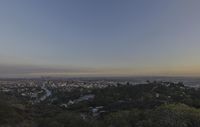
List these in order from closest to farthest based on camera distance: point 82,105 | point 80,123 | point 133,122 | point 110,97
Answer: point 80,123 < point 133,122 < point 82,105 < point 110,97

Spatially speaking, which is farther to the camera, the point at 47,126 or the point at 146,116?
the point at 146,116

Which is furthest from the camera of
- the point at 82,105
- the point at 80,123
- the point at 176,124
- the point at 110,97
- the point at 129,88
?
the point at 129,88

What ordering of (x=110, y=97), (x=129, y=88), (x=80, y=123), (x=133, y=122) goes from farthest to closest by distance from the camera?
(x=129, y=88) → (x=110, y=97) → (x=133, y=122) → (x=80, y=123)

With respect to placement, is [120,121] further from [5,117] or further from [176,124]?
[5,117]

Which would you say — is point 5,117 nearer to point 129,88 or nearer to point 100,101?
point 100,101

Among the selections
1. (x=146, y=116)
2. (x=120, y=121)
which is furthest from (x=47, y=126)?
(x=146, y=116)

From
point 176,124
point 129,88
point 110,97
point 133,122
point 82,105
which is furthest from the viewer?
point 129,88

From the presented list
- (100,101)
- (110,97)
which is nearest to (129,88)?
(110,97)

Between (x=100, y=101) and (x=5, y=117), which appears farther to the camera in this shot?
(x=100, y=101)

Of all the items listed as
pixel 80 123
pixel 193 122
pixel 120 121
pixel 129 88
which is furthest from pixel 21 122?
pixel 129 88
